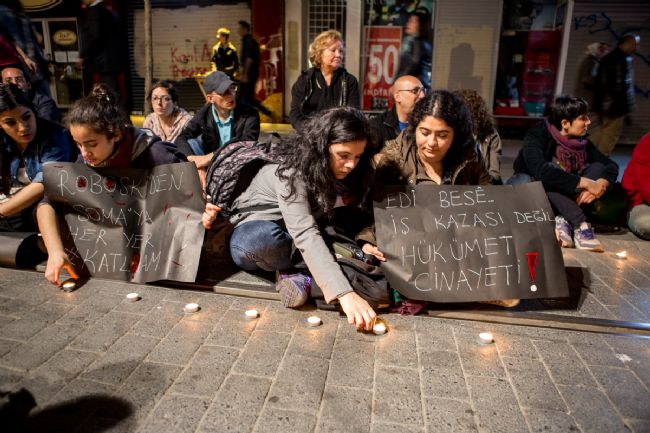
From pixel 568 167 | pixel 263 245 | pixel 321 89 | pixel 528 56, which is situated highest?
pixel 528 56

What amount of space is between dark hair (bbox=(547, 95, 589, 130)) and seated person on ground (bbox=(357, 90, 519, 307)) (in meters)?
1.92

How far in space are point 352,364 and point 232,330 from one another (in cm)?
74

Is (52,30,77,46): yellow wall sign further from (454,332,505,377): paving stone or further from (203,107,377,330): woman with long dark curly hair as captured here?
(454,332,505,377): paving stone

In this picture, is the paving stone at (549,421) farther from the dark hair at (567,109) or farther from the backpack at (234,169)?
the dark hair at (567,109)

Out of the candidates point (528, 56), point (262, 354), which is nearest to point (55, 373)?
point (262, 354)

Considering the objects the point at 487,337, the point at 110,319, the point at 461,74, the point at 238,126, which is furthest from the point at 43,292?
the point at 461,74

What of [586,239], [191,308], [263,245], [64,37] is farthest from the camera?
[64,37]

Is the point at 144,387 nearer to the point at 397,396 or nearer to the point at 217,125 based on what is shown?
the point at 397,396

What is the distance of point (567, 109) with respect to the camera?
4.58 meters

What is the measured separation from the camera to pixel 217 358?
7.77 ft

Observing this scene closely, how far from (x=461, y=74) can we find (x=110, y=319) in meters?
10.2

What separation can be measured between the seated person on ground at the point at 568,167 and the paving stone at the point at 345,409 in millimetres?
3081

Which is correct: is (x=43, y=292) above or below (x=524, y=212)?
below

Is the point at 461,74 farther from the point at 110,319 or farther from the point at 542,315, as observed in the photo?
the point at 110,319
